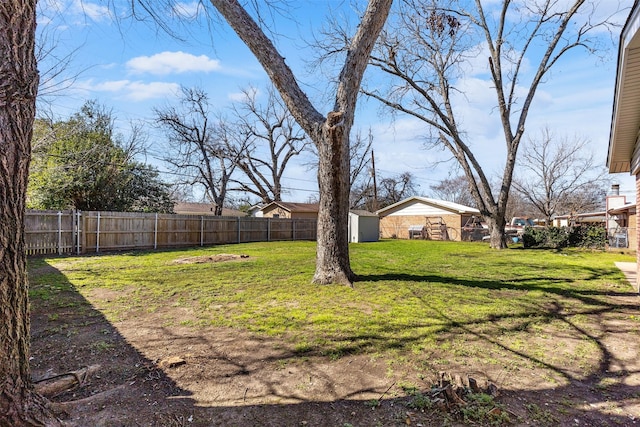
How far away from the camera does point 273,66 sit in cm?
570

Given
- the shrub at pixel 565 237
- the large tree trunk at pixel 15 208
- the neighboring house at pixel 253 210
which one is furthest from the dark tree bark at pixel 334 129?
the neighboring house at pixel 253 210

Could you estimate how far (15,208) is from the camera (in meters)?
1.62

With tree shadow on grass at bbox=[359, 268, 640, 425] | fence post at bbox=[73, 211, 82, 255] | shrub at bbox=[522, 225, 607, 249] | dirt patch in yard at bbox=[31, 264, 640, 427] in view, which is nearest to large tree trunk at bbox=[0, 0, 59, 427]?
dirt patch in yard at bbox=[31, 264, 640, 427]

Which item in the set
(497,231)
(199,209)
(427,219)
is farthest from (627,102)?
(199,209)

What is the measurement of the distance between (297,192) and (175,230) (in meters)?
19.8

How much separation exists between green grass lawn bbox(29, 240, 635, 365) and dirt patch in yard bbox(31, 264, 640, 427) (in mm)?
133

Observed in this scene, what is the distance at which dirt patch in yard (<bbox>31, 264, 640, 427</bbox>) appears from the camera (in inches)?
84.7

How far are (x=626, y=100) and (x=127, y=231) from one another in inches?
585

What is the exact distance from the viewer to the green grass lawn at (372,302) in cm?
349

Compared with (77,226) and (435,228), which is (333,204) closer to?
(77,226)

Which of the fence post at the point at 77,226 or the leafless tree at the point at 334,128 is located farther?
the fence post at the point at 77,226

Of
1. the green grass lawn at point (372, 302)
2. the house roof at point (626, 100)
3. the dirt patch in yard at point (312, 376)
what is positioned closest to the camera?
the dirt patch in yard at point (312, 376)

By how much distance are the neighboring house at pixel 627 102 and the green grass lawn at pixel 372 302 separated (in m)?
2.43

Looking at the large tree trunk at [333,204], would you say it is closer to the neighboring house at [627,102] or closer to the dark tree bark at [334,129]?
the dark tree bark at [334,129]
